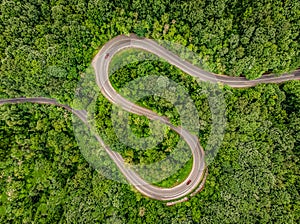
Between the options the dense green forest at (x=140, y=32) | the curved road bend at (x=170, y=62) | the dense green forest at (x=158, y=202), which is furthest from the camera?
the curved road bend at (x=170, y=62)

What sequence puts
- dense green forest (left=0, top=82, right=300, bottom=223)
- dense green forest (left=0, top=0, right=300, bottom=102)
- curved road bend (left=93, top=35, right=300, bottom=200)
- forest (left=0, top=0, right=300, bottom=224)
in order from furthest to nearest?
1. curved road bend (left=93, top=35, right=300, bottom=200)
2. dense green forest (left=0, top=82, right=300, bottom=223)
3. forest (left=0, top=0, right=300, bottom=224)
4. dense green forest (left=0, top=0, right=300, bottom=102)

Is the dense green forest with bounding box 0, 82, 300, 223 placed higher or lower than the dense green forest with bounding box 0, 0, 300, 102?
lower

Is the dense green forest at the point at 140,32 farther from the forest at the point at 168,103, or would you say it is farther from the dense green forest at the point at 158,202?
the dense green forest at the point at 158,202

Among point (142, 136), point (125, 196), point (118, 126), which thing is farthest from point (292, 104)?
point (125, 196)

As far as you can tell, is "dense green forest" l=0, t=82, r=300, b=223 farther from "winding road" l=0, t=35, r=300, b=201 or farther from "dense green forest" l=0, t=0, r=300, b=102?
"dense green forest" l=0, t=0, r=300, b=102

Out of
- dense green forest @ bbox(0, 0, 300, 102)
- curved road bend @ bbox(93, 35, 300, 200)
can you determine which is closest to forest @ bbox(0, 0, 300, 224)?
dense green forest @ bbox(0, 0, 300, 102)

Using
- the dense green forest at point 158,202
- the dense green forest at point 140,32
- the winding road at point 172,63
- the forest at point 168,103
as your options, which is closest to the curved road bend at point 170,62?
the winding road at point 172,63
